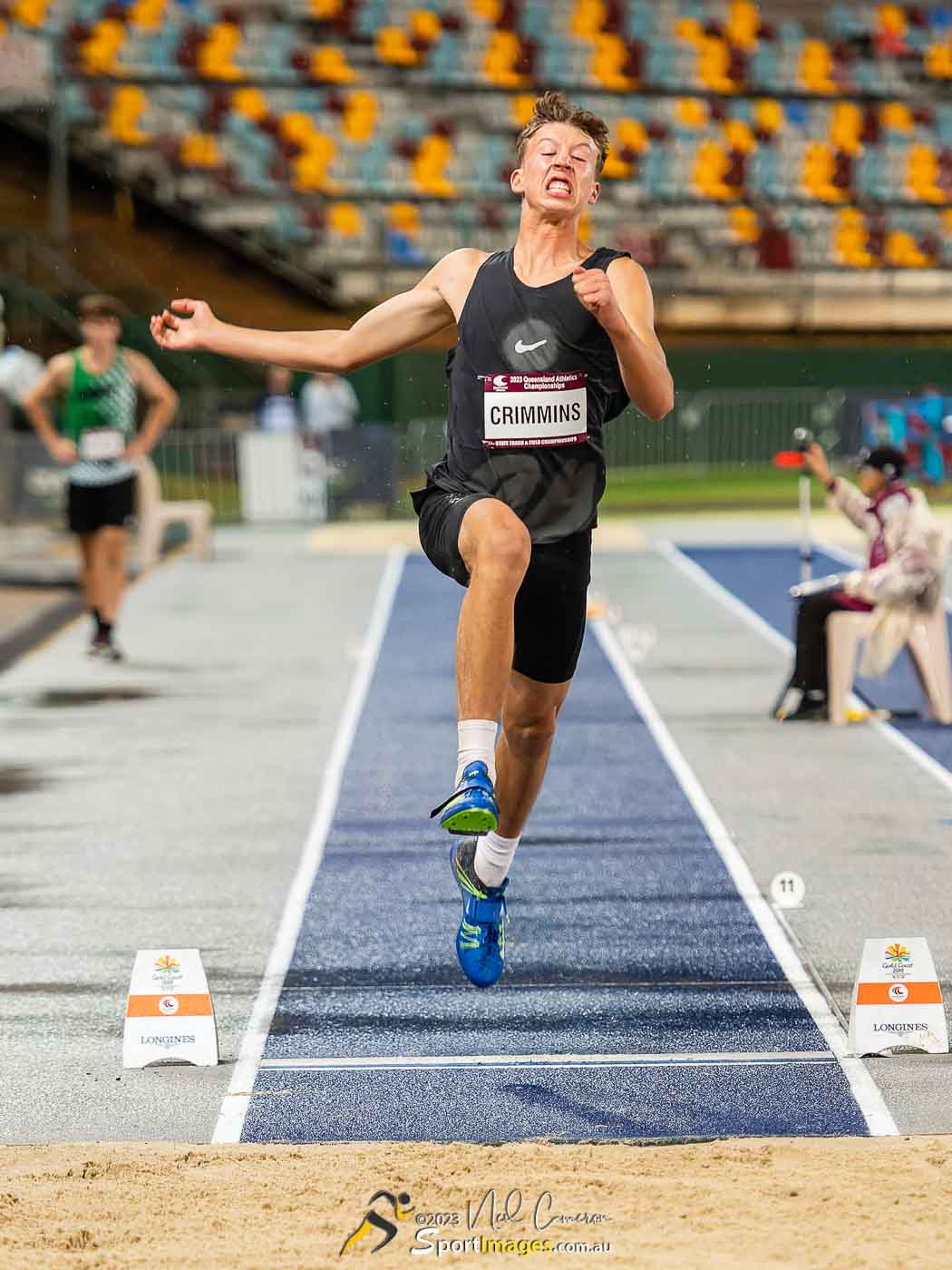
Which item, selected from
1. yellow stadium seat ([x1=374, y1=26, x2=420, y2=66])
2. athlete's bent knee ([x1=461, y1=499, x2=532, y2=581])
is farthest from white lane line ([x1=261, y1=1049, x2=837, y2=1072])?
yellow stadium seat ([x1=374, y1=26, x2=420, y2=66])

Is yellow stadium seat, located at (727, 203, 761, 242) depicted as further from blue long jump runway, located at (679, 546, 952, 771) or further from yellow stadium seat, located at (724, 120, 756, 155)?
blue long jump runway, located at (679, 546, 952, 771)

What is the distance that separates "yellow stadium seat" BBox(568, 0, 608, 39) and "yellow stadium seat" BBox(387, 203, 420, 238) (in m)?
4.22

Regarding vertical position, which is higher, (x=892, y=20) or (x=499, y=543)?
(x=892, y=20)

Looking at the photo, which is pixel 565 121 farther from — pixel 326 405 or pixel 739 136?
pixel 739 136

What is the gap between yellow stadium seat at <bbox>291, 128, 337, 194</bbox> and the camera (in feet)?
87.7

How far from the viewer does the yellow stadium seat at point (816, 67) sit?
28.5 meters

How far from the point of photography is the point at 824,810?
27.3 ft

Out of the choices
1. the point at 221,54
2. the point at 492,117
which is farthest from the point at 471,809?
the point at 492,117

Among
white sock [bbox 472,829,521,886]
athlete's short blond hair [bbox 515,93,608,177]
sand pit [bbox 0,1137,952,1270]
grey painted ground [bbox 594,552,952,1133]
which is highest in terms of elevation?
athlete's short blond hair [bbox 515,93,608,177]

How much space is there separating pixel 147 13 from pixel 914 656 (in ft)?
65.0

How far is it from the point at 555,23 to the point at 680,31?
5.99 feet

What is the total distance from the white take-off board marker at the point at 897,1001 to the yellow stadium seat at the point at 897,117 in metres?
25.0

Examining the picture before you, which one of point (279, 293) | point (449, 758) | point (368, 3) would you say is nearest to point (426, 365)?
point (279, 293)

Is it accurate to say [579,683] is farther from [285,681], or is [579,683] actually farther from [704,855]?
[704,855]
